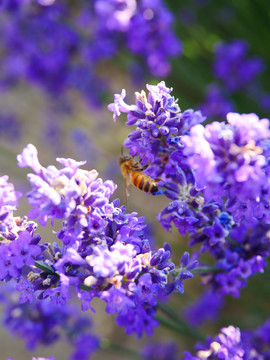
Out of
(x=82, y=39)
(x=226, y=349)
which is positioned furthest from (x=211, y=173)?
(x=82, y=39)

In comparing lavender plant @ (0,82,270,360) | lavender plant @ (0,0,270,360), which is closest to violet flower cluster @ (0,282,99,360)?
lavender plant @ (0,0,270,360)

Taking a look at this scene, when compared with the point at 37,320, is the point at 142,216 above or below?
above

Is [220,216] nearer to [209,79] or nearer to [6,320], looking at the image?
[6,320]

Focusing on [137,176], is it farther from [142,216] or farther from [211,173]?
[211,173]

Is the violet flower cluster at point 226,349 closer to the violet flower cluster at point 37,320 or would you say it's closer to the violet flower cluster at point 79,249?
the violet flower cluster at point 79,249

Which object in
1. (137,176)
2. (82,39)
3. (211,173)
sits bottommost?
(211,173)

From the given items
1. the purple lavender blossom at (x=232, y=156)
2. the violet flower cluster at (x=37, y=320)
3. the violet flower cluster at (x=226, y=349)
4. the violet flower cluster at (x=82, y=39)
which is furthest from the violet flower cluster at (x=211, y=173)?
the violet flower cluster at (x=82, y=39)

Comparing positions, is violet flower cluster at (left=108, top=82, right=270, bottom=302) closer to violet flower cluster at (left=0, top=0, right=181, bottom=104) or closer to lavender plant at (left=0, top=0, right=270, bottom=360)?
lavender plant at (left=0, top=0, right=270, bottom=360)
